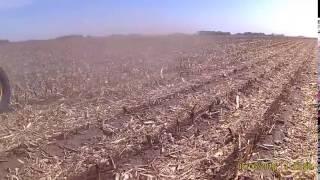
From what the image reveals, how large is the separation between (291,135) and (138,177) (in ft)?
9.08

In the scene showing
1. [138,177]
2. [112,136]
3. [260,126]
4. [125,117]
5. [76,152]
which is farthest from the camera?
[125,117]

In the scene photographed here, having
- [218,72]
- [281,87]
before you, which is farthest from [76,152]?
[218,72]

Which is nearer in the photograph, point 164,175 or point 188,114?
point 164,175

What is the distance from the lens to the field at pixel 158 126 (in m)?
5.51

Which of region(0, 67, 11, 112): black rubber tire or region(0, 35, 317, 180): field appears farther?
region(0, 67, 11, 112): black rubber tire

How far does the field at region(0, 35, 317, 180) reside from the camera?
5512 mm

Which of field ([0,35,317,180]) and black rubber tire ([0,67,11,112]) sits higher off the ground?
black rubber tire ([0,67,11,112])

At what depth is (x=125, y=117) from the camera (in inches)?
310

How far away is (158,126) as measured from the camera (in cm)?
717

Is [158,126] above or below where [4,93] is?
below

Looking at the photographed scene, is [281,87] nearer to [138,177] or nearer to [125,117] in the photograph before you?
[125,117]

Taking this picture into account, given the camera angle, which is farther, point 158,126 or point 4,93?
point 4,93

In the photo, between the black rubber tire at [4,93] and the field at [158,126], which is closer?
the field at [158,126]

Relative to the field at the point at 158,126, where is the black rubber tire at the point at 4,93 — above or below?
above
